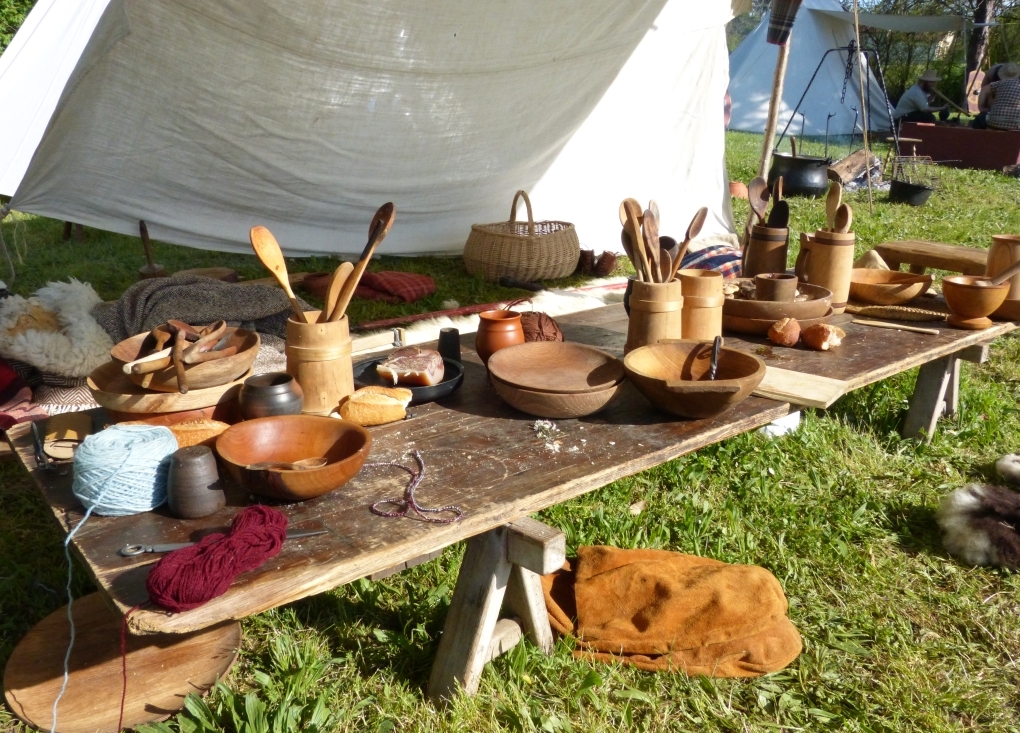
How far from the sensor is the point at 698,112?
5465 mm

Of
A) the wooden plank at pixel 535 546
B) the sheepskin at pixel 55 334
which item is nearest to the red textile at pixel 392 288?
the sheepskin at pixel 55 334

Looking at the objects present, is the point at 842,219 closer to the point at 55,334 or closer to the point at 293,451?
the point at 293,451

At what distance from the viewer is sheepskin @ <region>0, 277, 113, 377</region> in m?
2.69

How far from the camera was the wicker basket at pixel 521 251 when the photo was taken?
4.47 metres

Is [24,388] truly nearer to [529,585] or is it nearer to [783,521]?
[529,585]

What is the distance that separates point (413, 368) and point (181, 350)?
1.68ft

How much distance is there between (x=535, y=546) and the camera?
4.55 ft

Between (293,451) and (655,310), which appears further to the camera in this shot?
(655,310)

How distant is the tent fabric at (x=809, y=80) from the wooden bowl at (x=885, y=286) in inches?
370

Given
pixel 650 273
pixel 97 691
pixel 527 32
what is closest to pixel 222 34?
pixel 527 32

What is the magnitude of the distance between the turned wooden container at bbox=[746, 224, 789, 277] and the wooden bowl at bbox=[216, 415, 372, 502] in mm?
1601

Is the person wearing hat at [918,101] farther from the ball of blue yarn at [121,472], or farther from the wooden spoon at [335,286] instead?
the ball of blue yarn at [121,472]

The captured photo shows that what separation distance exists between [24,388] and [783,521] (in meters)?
2.49

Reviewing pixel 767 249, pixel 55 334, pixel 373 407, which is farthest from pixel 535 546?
pixel 55 334
